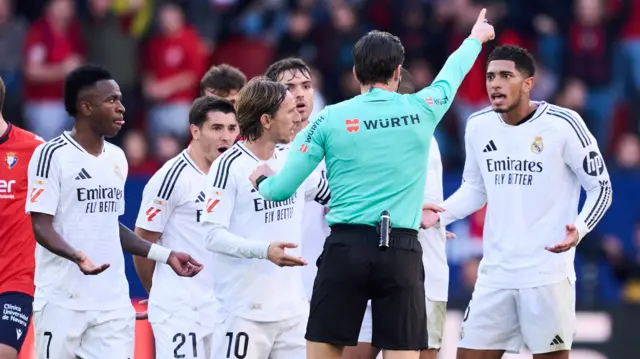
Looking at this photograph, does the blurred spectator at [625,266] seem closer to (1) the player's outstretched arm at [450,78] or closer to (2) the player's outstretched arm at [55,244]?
(1) the player's outstretched arm at [450,78]

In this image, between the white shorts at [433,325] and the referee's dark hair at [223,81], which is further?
the referee's dark hair at [223,81]

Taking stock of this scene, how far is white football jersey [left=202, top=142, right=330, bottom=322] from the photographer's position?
9.05 metres

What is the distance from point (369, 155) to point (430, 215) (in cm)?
138

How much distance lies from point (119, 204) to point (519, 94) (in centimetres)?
283

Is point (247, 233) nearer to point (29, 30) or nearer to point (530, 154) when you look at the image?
point (530, 154)

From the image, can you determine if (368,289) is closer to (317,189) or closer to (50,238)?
(317,189)

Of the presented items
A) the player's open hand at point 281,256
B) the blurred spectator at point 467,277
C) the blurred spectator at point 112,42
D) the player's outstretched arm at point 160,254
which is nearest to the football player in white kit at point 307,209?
the player's outstretched arm at point 160,254

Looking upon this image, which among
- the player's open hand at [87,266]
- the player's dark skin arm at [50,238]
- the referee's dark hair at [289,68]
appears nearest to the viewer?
the player's open hand at [87,266]

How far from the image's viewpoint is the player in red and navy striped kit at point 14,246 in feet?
32.1

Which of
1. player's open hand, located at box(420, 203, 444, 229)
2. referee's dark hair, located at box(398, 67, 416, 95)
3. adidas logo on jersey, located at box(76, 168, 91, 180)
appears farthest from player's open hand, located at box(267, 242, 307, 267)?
referee's dark hair, located at box(398, 67, 416, 95)

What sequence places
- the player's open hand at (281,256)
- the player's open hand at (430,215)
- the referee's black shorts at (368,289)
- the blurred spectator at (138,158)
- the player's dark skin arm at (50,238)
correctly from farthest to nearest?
the blurred spectator at (138,158), the player's open hand at (430,215), the player's dark skin arm at (50,238), the player's open hand at (281,256), the referee's black shorts at (368,289)

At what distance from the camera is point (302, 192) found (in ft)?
30.9

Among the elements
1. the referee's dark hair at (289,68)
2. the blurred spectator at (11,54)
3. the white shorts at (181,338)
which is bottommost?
the white shorts at (181,338)

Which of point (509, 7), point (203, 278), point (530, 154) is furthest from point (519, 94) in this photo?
point (509, 7)
